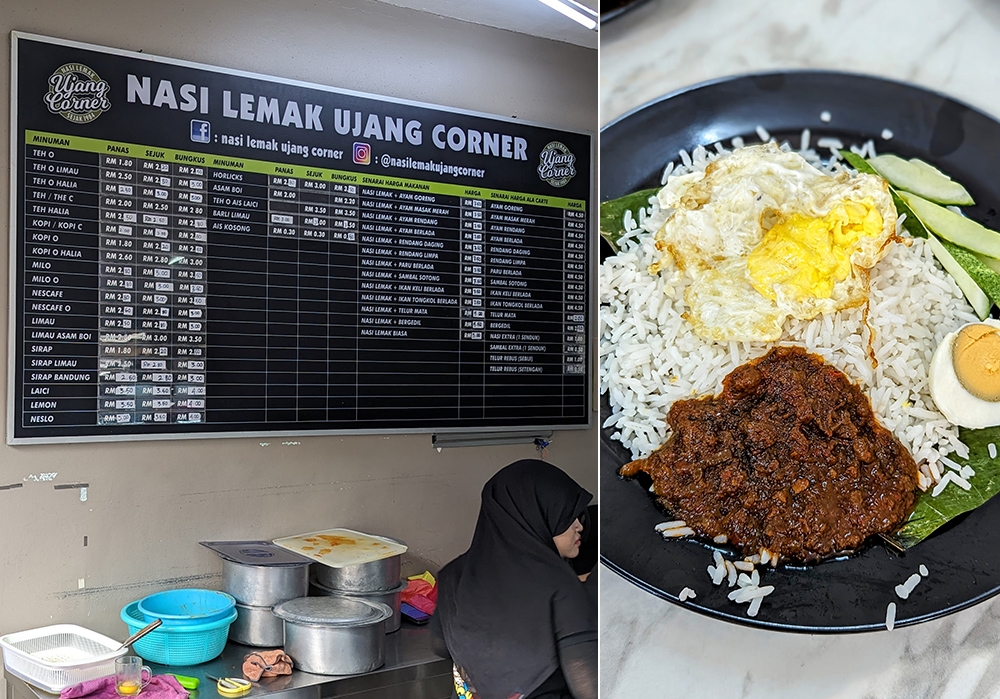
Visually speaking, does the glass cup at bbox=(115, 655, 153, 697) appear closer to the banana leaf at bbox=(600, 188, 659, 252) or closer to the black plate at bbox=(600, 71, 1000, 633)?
the black plate at bbox=(600, 71, 1000, 633)

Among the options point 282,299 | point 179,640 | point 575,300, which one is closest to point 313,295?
point 282,299

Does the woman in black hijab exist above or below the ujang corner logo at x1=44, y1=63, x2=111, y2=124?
below

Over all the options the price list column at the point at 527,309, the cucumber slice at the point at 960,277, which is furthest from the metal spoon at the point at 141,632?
the cucumber slice at the point at 960,277

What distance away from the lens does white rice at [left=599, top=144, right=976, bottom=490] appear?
1.89ft

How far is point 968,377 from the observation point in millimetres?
581

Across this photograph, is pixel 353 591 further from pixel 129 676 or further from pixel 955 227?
pixel 955 227

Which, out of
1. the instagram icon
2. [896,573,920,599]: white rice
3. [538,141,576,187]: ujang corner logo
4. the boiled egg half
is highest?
the instagram icon

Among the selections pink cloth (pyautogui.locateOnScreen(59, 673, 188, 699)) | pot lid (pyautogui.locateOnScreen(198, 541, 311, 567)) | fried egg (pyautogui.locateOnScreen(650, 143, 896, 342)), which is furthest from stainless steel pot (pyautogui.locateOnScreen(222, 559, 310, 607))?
fried egg (pyautogui.locateOnScreen(650, 143, 896, 342))

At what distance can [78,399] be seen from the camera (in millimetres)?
968

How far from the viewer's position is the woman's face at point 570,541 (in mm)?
666

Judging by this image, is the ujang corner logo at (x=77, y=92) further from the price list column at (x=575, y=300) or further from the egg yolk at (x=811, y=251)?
the egg yolk at (x=811, y=251)

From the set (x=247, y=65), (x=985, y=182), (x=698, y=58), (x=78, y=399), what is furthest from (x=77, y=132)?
(x=985, y=182)

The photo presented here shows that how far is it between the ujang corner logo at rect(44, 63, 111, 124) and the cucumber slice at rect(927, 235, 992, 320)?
3.27 ft

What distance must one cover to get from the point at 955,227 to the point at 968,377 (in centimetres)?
13
